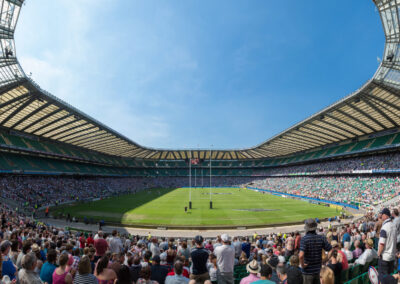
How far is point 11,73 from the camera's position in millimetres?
23281

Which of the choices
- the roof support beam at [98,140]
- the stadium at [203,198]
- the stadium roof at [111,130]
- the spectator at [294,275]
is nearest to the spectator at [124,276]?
the stadium at [203,198]

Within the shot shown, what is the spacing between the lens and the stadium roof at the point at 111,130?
67.8 ft

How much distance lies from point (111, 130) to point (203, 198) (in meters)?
26.0

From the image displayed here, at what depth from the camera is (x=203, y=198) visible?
162ft

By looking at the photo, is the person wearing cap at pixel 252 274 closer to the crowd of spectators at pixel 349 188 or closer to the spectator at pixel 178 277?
the spectator at pixel 178 277

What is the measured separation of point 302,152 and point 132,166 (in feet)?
221

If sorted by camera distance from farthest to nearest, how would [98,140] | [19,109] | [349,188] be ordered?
1. [98,140]
2. [349,188]
3. [19,109]

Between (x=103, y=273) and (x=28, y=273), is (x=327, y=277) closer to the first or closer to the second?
(x=103, y=273)

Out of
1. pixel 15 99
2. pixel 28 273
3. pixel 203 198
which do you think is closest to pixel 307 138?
pixel 203 198

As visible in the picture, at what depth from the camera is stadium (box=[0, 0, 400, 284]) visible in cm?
666

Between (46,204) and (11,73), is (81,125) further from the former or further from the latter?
(11,73)

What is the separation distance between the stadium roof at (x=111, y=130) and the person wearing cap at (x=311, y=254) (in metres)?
23.6

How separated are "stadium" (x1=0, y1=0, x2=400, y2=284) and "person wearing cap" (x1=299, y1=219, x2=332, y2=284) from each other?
0.20 ft

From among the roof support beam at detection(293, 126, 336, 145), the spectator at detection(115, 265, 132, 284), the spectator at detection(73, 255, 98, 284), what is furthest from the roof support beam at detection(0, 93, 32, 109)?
the roof support beam at detection(293, 126, 336, 145)
